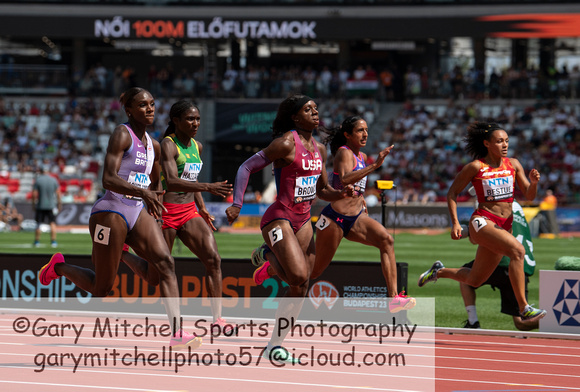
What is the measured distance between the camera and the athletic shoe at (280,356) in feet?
25.1

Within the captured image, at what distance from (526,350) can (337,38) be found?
3562 cm

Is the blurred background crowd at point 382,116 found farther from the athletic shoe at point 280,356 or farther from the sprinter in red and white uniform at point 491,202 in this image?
the athletic shoe at point 280,356

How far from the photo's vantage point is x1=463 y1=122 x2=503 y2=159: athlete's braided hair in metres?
9.83

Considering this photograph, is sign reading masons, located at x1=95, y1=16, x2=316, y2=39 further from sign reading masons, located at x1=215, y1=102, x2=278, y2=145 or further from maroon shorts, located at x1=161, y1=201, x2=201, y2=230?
maroon shorts, located at x1=161, y1=201, x2=201, y2=230

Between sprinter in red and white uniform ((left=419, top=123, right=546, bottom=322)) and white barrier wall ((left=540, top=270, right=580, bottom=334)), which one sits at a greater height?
sprinter in red and white uniform ((left=419, top=123, right=546, bottom=322))

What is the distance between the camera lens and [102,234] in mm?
7719

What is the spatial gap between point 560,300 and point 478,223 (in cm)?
147

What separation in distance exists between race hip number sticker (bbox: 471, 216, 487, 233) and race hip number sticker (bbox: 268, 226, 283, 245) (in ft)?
8.54

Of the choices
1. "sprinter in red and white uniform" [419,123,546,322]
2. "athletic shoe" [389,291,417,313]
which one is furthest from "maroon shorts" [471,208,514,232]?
"athletic shoe" [389,291,417,313]

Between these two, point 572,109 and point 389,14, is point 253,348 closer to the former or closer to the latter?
point 572,109

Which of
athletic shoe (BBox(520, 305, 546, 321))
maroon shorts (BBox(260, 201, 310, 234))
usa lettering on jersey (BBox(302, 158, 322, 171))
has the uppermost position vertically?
usa lettering on jersey (BBox(302, 158, 322, 171))

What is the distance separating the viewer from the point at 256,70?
44.2 meters

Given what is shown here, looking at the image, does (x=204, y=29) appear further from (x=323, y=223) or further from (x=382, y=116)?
(x=323, y=223)

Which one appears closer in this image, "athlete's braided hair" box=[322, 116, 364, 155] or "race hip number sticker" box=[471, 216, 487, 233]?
"race hip number sticker" box=[471, 216, 487, 233]
